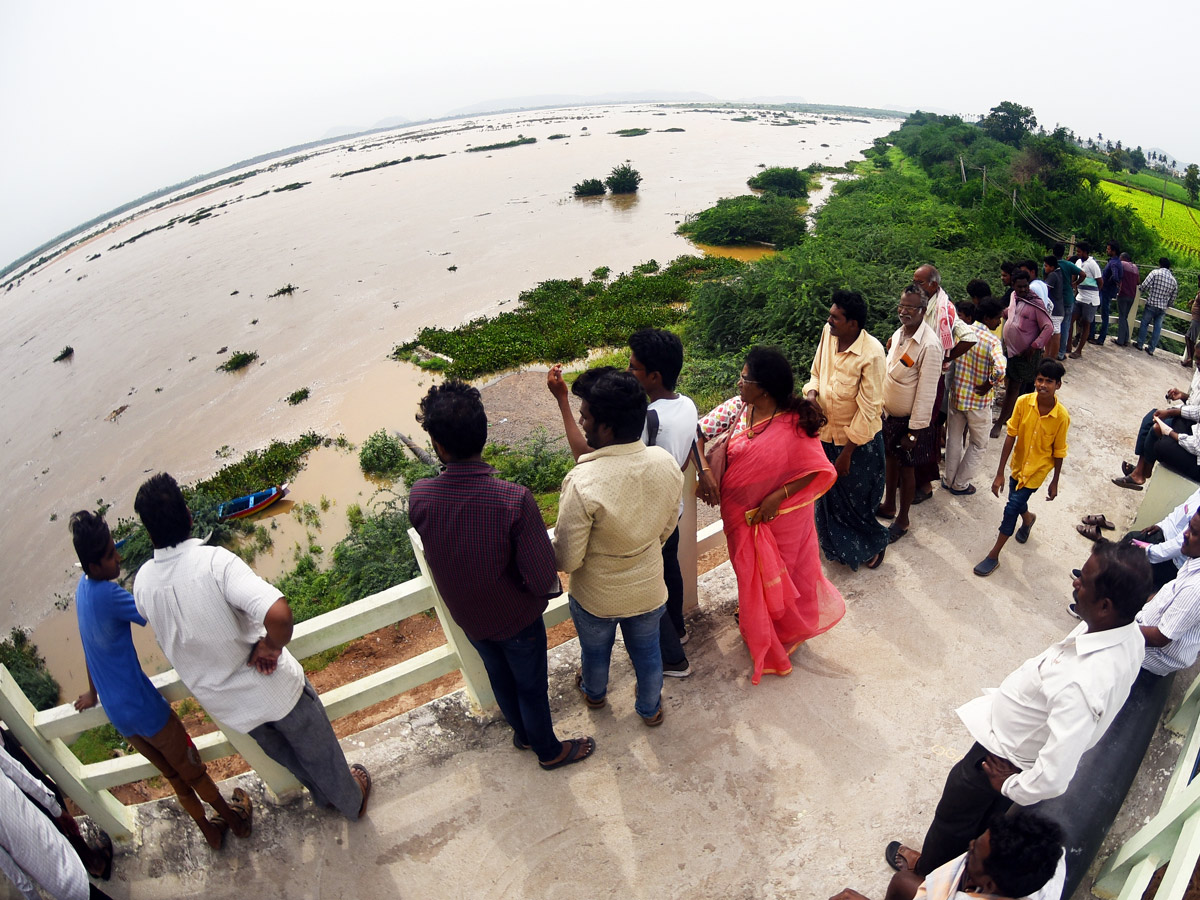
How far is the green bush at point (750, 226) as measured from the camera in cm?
2181

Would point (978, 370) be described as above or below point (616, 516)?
below

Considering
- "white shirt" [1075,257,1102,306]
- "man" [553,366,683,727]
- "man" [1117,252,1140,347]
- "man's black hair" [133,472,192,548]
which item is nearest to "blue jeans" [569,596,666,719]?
"man" [553,366,683,727]

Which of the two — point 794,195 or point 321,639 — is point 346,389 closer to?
point 321,639

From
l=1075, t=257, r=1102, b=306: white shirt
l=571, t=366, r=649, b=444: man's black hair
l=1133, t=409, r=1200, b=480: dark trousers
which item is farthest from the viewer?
l=1075, t=257, r=1102, b=306: white shirt

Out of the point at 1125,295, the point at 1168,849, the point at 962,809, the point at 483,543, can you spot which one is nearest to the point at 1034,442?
the point at 1168,849

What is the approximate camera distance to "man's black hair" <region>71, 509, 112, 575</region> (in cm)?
205

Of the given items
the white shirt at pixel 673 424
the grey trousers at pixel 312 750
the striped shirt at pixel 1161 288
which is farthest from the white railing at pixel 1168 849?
the striped shirt at pixel 1161 288

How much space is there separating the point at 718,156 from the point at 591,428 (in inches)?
1935

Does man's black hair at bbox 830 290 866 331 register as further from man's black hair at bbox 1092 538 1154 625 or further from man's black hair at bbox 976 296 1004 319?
man's black hair at bbox 976 296 1004 319

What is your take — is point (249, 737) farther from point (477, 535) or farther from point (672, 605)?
point (672, 605)

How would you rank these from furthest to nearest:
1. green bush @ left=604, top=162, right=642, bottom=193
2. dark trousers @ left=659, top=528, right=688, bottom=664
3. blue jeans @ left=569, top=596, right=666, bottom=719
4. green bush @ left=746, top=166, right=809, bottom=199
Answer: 1. green bush @ left=604, top=162, right=642, bottom=193
2. green bush @ left=746, top=166, right=809, bottom=199
3. dark trousers @ left=659, top=528, right=688, bottom=664
4. blue jeans @ left=569, top=596, right=666, bottom=719

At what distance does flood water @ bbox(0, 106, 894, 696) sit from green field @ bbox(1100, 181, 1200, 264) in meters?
13.1

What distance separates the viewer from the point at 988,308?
4.74m

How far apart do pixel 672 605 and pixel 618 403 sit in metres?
1.47
